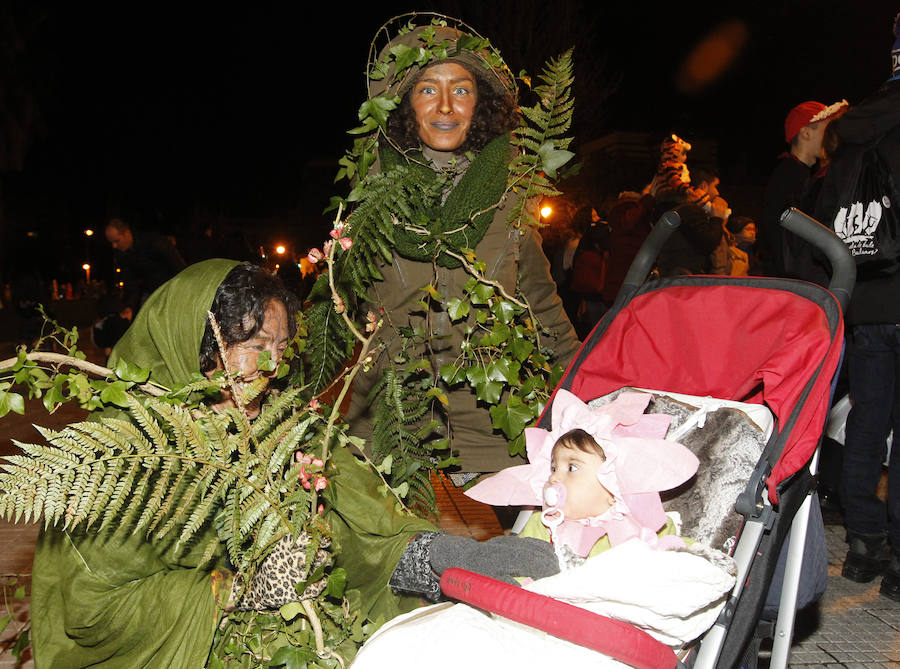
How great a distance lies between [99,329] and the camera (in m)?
8.38

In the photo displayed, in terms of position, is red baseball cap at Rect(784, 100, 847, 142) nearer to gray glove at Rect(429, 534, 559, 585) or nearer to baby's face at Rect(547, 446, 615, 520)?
baby's face at Rect(547, 446, 615, 520)

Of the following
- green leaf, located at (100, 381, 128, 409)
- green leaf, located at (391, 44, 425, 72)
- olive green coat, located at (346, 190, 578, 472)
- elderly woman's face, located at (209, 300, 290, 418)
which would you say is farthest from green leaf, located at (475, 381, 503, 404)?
green leaf, located at (100, 381, 128, 409)

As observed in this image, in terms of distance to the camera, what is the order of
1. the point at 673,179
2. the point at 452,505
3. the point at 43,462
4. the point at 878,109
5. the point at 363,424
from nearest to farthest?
the point at 43,462 < the point at 363,424 < the point at 878,109 < the point at 452,505 < the point at 673,179

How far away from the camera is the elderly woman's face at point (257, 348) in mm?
1993

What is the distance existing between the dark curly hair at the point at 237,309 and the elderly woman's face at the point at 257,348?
2cm

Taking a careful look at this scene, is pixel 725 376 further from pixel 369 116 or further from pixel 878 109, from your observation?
pixel 878 109

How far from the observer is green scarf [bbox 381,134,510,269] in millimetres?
2648

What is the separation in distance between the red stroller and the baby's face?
0.93ft

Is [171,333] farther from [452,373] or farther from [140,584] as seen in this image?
[452,373]

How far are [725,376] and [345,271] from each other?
1.25 m

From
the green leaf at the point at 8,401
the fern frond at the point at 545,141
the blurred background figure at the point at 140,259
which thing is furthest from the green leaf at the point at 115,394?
the blurred background figure at the point at 140,259

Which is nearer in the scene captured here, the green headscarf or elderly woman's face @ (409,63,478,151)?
the green headscarf

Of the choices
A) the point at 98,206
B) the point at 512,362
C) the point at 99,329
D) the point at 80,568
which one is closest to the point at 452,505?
the point at 512,362

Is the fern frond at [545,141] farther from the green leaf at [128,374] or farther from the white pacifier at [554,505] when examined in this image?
the green leaf at [128,374]
